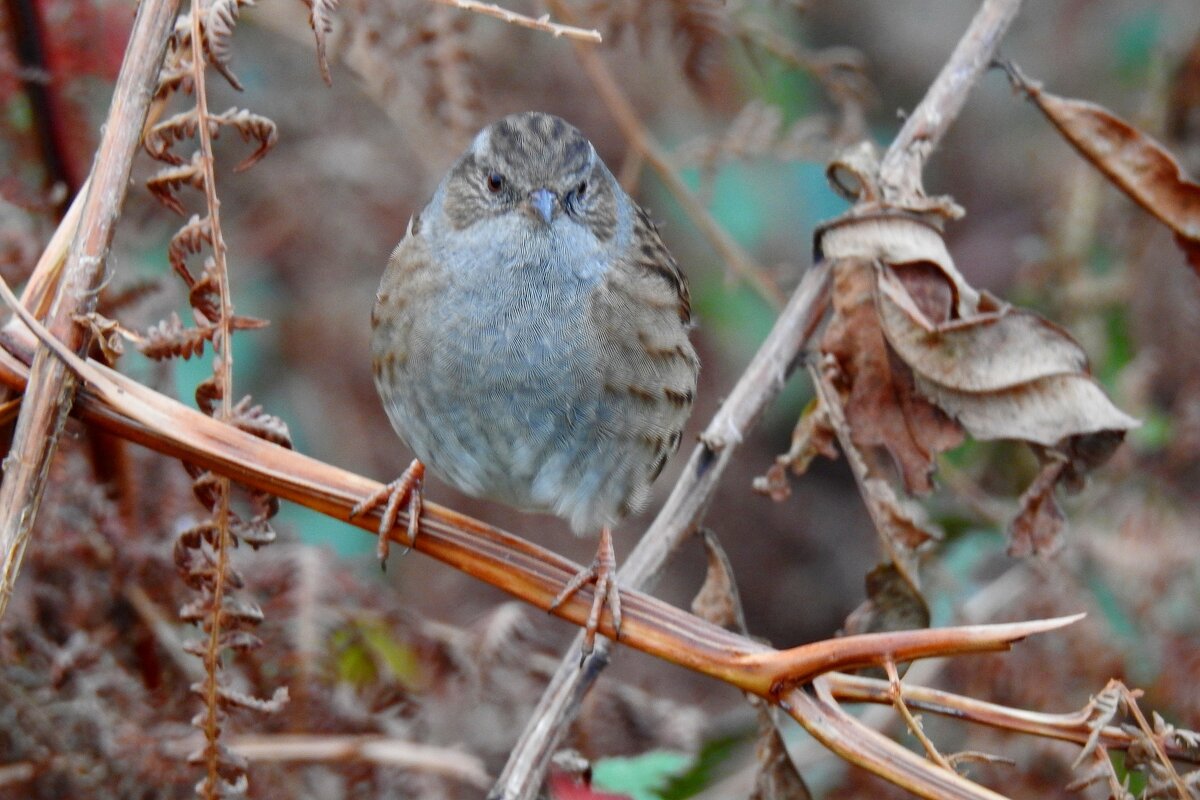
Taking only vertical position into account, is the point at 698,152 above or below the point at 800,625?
above

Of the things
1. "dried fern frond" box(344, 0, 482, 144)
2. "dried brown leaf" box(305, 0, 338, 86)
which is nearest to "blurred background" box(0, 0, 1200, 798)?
"dried fern frond" box(344, 0, 482, 144)

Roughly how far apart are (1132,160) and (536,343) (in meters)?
1.21

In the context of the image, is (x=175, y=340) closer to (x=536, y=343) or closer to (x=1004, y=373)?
(x=536, y=343)

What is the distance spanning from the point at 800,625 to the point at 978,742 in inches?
75.4

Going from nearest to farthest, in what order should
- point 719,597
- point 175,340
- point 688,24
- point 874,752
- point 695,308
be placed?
point 874,752, point 175,340, point 719,597, point 688,24, point 695,308

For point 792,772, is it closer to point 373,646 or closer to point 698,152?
point 373,646

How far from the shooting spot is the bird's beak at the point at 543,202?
271cm

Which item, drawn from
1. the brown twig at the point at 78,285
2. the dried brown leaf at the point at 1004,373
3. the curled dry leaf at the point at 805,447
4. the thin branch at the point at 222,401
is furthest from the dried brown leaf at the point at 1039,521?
the brown twig at the point at 78,285

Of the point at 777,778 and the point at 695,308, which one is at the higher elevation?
the point at 777,778

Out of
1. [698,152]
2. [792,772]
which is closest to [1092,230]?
[698,152]

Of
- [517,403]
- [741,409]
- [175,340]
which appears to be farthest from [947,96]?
[175,340]

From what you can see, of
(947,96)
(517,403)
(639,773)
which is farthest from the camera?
(639,773)

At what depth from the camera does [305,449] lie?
4594mm

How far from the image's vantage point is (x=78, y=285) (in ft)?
5.98
